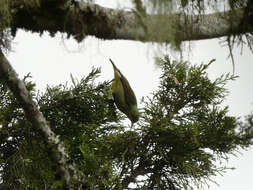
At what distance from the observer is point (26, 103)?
36.9 inches

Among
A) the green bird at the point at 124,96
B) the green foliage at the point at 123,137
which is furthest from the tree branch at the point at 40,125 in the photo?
the green bird at the point at 124,96

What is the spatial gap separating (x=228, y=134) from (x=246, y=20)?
491mm

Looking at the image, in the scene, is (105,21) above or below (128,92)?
above

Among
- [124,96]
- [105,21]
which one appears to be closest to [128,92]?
[124,96]

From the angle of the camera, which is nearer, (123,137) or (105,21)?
(105,21)

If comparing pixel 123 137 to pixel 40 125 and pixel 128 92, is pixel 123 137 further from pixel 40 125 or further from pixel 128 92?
pixel 40 125

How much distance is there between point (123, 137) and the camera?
1.16 metres

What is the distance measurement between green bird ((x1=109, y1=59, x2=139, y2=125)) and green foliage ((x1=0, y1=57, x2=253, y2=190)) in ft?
0.17

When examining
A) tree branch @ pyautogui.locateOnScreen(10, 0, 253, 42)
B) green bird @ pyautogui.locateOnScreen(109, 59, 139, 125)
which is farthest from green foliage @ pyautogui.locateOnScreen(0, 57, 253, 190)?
tree branch @ pyautogui.locateOnScreen(10, 0, 253, 42)

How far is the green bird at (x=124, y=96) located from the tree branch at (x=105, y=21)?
0.73 ft

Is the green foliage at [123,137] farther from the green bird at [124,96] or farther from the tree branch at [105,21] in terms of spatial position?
the tree branch at [105,21]

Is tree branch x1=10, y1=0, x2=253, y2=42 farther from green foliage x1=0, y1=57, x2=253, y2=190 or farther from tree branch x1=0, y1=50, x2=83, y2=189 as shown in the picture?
green foliage x1=0, y1=57, x2=253, y2=190

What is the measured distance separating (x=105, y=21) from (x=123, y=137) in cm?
42

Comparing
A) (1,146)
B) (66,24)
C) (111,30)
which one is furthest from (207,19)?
(1,146)
